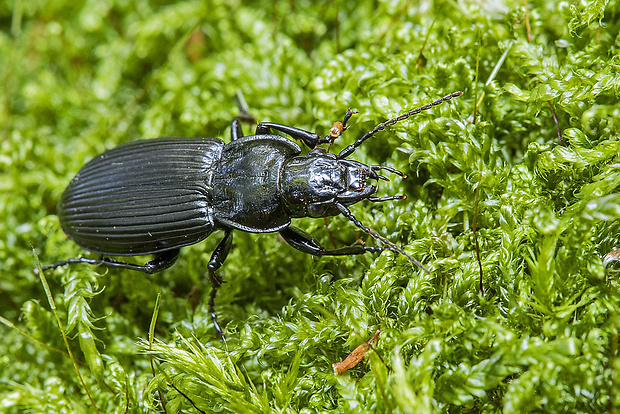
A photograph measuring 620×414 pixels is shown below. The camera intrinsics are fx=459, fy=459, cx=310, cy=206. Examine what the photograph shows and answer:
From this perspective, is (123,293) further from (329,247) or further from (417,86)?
(417,86)

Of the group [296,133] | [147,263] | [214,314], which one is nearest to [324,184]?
[296,133]

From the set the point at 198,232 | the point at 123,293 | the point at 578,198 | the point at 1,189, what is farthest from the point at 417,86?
the point at 1,189

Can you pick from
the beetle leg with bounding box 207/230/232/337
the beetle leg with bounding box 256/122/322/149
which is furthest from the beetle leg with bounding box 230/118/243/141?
the beetle leg with bounding box 207/230/232/337

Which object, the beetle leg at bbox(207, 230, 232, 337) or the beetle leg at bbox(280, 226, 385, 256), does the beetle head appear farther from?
the beetle leg at bbox(207, 230, 232, 337)

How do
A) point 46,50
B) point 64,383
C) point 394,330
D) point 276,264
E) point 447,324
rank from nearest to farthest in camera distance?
point 447,324, point 394,330, point 64,383, point 276,264, point 46,50

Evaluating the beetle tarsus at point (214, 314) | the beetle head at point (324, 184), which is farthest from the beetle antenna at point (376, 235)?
the beetle tarsus at point (214, 314)

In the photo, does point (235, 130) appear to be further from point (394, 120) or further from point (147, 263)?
point (394, 120)
